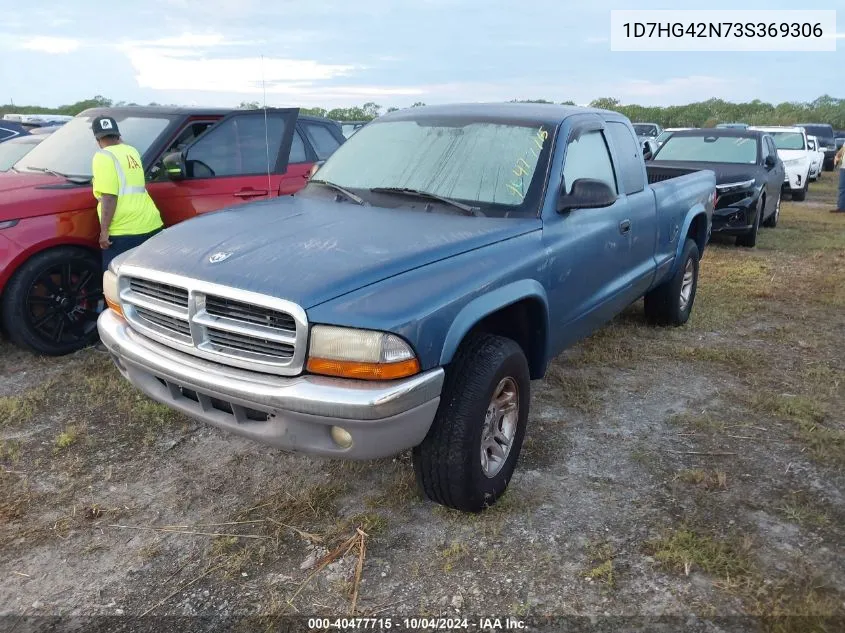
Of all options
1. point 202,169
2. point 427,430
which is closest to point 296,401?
point 427,430

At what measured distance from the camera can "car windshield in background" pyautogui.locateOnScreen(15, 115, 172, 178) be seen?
5438 mm

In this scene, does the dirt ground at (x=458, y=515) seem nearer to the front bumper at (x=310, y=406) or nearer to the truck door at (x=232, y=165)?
the front bumper at (x=310, y=406)

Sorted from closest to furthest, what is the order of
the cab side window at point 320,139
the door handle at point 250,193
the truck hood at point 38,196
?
1. the truck hood at point 38,196
2. the door handle at point 250,193
3. the cab side window at point 320,139

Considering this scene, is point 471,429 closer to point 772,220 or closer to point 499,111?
point 499,111

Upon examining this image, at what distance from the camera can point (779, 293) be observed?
278 inches

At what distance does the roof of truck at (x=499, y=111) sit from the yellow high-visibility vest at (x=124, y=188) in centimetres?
191

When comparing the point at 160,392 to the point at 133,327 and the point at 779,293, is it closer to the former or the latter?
the point at 133,327

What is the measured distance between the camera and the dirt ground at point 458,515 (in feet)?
8.49

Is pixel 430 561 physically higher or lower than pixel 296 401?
lower

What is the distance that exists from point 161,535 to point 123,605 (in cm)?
43

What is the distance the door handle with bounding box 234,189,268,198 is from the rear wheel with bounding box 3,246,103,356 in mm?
1303

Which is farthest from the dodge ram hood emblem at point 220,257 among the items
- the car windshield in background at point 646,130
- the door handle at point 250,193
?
the car windshield in background at point 646,130

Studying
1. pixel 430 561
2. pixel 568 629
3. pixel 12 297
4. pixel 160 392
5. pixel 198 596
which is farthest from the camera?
pixel 12 297

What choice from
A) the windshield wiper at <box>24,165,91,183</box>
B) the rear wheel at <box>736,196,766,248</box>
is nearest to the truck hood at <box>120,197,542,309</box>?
the windshield wiper at <box>24,165,91,183</box>
